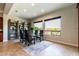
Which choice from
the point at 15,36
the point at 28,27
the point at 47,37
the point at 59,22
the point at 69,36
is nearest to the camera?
the point at 69,36

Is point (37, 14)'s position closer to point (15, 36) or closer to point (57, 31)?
point (57, 31)

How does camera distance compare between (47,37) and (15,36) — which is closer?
(47,37)

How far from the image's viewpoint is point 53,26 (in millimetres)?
7699

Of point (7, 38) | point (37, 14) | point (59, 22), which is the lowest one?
point (7, 38)

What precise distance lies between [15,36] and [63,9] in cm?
467

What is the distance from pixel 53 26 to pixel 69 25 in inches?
59.4

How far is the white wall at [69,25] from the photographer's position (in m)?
5.94

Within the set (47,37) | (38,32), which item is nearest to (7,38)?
(38,32)

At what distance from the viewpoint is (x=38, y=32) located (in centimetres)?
820

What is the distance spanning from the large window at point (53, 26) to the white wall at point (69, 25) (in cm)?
32

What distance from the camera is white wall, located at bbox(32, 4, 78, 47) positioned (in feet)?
19.5

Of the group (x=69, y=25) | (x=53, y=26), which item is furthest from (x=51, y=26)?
(x=69, y=25)

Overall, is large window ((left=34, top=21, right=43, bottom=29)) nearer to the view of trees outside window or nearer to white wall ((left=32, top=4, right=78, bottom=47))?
the view of trees outside window

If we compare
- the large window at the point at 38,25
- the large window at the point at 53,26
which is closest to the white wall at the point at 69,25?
the large window at the point at 53,26
